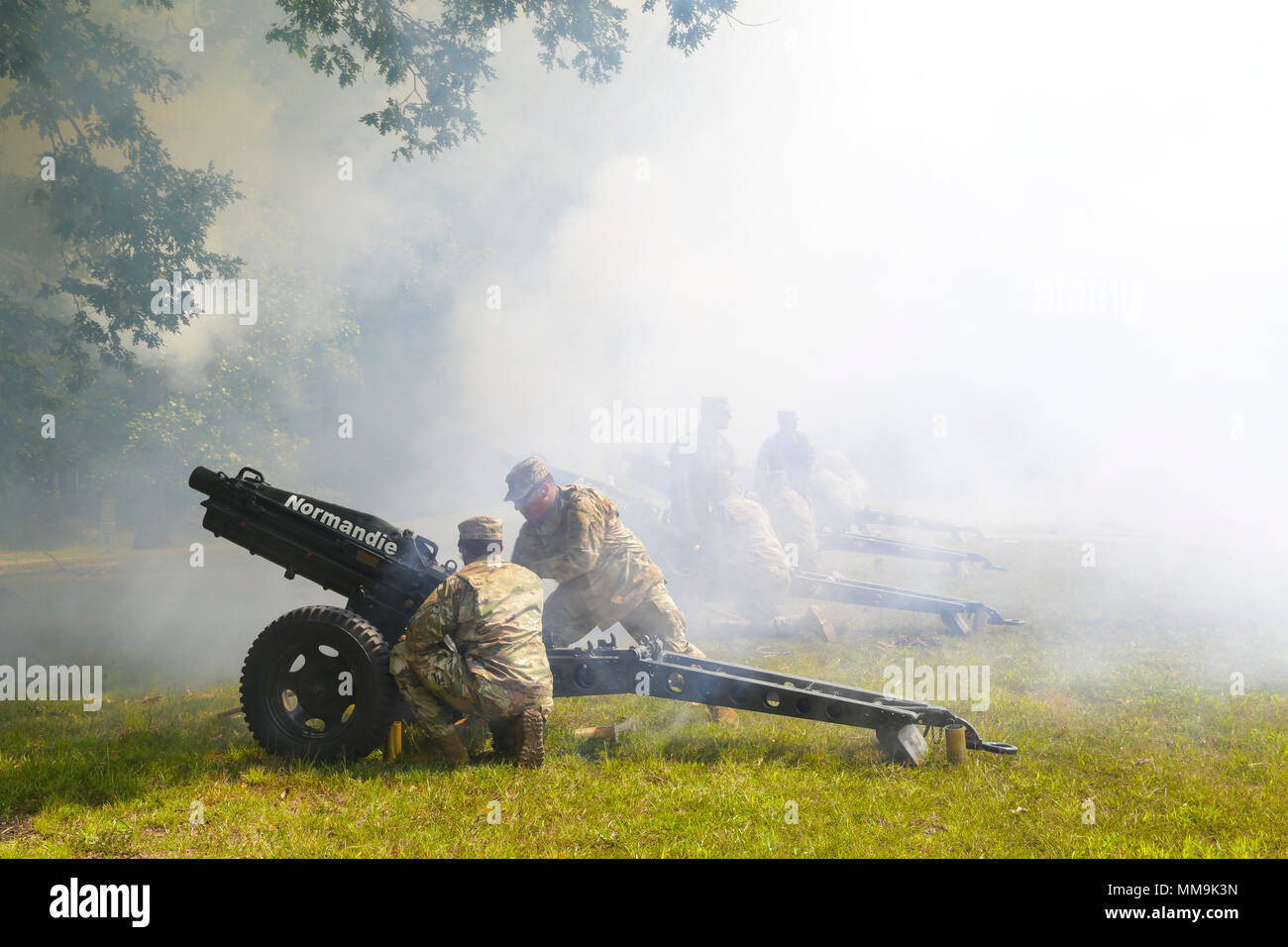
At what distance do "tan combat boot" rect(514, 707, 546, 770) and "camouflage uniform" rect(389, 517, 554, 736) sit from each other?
4 centimetres

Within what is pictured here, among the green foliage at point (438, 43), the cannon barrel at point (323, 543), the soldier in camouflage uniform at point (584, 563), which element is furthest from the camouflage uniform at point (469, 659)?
the green foliage at point (438, 43)

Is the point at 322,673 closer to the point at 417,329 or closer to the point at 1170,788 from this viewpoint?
the point at 1170,788

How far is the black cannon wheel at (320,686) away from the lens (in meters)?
4.64

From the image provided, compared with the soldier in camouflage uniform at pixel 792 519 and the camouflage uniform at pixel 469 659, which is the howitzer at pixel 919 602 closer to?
the soldier in camouflage uniform at pixel 792 519

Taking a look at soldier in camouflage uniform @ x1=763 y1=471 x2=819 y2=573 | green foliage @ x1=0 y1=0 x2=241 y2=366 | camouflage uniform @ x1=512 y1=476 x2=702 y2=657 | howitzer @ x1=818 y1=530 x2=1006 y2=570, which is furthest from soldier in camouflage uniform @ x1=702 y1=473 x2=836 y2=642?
green foliage @ x1=0 y1=0 x2=241 y2=366

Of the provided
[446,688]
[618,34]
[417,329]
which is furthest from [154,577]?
[446,688]

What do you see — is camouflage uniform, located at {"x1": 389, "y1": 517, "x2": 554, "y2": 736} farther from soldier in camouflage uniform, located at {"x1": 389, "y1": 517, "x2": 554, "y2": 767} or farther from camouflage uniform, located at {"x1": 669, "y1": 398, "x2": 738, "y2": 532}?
camouflage uniform, located at {"x1": 669, "y1": 398, "x2": 738, "y2": 532}

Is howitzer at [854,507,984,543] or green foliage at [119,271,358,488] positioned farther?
green foliage at [119,271,358,488]

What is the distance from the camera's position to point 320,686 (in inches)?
190

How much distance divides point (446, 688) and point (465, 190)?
21851mm

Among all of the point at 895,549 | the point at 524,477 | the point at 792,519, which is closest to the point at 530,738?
the point at 524,477

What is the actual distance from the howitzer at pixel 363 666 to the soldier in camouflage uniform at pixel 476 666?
247 millimetres

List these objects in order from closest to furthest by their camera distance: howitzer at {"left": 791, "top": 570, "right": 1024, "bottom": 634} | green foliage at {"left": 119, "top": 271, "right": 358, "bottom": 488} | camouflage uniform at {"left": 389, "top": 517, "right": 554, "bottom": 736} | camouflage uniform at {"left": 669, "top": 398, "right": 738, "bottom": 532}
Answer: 1. camouflage uniform at {"left": 389, "top": 517, "right": 554, "bottom": 736}
2. howitzer at {"left": 791, "top": 570, "right": 1024, "bottom": 634}
3. camouflage uniform at {"left": 669, "top": 398, "right": 738, "bottom": 532}
4. green foliage at {"left": 119, "top": 271, "right": 358, "bottom": 488}

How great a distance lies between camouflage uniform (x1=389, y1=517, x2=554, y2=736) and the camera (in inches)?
177
